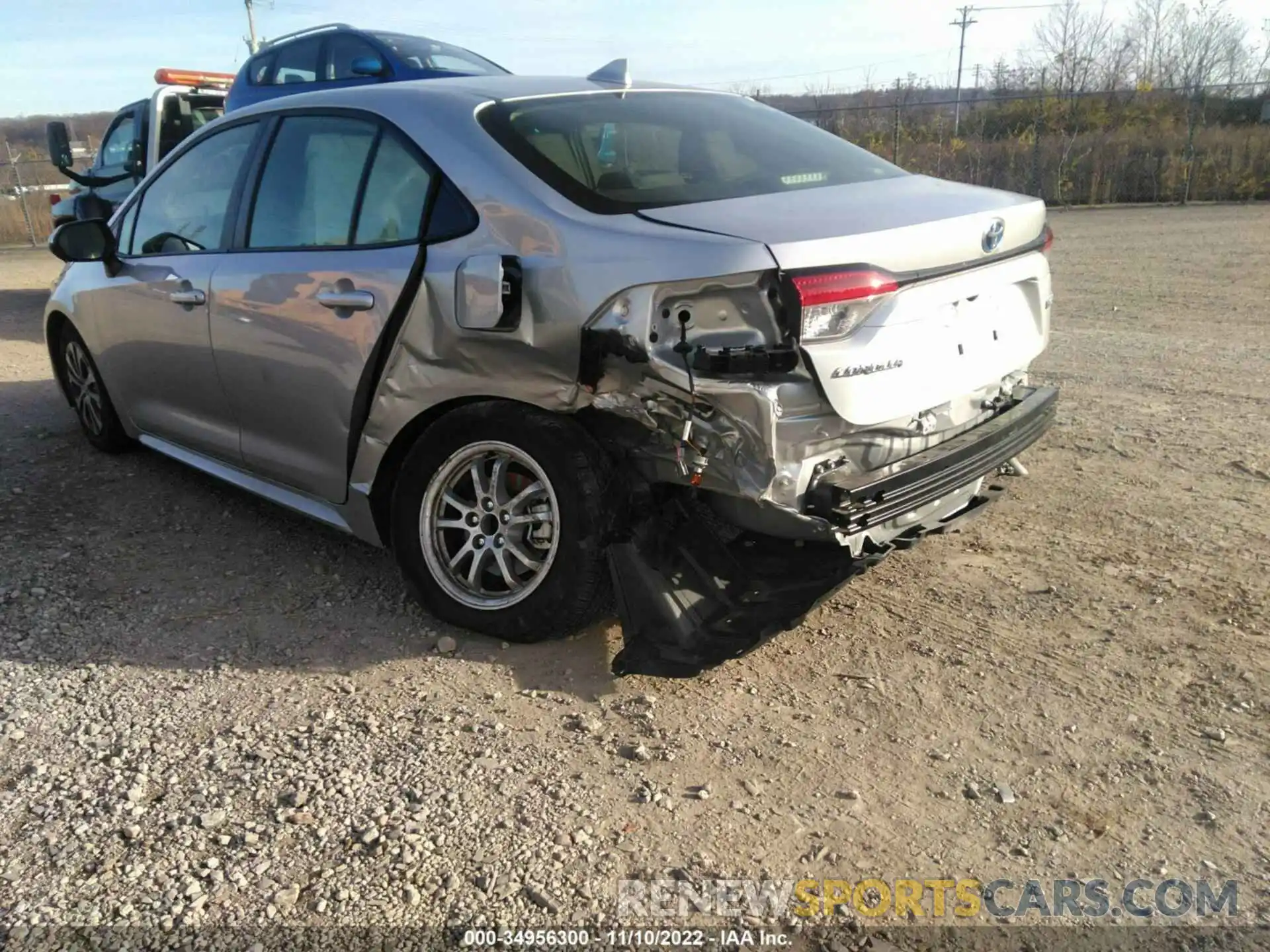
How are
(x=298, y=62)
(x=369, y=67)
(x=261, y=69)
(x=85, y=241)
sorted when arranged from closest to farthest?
(x=85, y=241), (x=369, y=67), (x=298, y=62), (x=261, y=69)

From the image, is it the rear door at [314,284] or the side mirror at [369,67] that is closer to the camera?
the rear door at [314,284]

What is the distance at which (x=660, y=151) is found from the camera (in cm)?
341

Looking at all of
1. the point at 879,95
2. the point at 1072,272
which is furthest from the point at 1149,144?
the point at 879,95

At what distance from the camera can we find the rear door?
11.2ft

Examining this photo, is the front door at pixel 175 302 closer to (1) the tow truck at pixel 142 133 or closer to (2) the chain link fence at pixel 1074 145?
(1) the tow truck at pixel 142 133

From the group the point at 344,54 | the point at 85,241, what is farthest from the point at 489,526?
the point at 344,54

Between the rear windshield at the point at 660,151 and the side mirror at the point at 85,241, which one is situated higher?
the rear windshield at the point at 660,151

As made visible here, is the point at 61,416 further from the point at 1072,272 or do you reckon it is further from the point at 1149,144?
the point at 1149,144

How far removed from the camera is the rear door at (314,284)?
135 inches

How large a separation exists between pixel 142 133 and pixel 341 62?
2997 mm

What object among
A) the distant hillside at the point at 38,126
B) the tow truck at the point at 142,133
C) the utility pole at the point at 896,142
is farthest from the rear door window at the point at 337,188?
the distant hillside at the point at 38,126

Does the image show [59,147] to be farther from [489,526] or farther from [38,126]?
[38,126]

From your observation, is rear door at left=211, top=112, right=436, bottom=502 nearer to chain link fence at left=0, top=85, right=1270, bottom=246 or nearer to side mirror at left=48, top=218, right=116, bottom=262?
side mirror at left=48, top=218, right=116, bottom=262

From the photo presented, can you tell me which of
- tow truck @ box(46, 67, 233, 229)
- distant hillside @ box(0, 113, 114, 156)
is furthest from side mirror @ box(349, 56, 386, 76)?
distant hillside @ box(0, 113, 114, 156)
